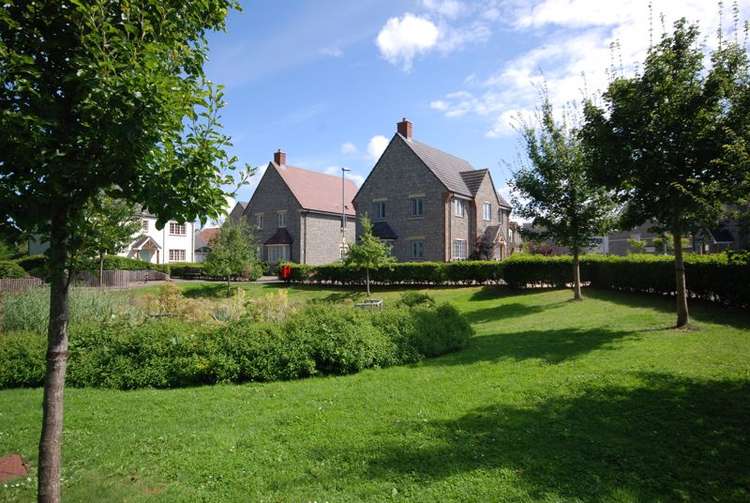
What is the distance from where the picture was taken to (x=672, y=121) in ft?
35.3

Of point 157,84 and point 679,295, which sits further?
point 679,295

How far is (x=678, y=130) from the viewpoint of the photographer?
1088 centimetres

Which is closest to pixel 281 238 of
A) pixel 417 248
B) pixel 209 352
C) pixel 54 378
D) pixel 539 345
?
pixel 417 248

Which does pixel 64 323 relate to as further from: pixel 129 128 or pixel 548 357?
pixel 548 357

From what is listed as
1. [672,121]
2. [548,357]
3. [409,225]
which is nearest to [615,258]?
[672,121]

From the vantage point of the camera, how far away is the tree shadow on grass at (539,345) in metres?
9.24

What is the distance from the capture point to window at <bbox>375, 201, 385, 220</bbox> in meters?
36.9

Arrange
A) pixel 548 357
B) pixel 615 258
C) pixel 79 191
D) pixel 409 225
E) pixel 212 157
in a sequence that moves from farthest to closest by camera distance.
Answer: pixel 409 225 → pixel 615 258 → pixel 548 357 → pixel 212 157 → pixel 79 191

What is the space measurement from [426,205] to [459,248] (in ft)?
14.4

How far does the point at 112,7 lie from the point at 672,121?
1206 cm

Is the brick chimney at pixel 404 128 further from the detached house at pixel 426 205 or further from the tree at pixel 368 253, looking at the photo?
the tree at pixel 368 253

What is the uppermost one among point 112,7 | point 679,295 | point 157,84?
point 112,7

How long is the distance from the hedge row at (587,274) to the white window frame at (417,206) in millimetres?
7043

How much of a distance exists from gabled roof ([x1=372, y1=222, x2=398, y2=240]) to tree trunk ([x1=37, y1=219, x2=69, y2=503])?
32.1 meters
